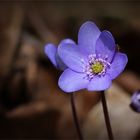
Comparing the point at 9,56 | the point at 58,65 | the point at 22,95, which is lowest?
the point at 22,95

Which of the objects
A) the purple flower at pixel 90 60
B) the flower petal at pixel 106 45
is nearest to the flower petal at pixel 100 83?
the purple flower at pixel 90 60

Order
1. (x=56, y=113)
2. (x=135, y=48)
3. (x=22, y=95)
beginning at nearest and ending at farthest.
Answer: (x=56, y=113), (x=22, y=95), (x=135, y=48)

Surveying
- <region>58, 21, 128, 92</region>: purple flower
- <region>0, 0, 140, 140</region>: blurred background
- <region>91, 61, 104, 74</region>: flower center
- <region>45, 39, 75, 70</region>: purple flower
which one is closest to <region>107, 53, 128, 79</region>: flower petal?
<region>58, 21, 128, 92</region>: purple flower

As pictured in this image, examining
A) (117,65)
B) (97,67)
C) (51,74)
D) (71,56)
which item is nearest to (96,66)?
(97,67)

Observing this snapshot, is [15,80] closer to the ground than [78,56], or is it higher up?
closer to the ground

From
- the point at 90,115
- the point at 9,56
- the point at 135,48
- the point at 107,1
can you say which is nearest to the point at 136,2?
the point at 107,1

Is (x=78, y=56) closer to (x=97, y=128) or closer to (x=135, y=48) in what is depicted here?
(x=97, y=128)

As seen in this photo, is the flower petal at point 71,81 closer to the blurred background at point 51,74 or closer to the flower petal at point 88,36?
the flower petal at point 88,36
